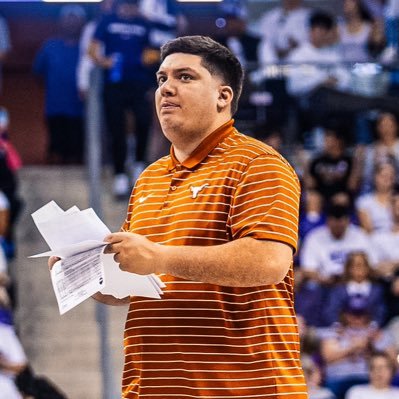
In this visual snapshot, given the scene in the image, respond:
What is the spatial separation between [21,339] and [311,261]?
7.58ft

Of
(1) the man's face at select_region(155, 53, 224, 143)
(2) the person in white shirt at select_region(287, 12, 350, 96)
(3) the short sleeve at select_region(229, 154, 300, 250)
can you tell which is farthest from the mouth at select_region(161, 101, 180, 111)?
(2) the person in white shirt at select_region(287, 12, 350, 96)

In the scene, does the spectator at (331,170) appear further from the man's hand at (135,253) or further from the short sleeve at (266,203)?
the man's hand at (135,253)

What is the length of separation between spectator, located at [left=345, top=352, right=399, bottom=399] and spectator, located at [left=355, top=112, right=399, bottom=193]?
1.89m

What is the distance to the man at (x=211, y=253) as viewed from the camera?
2938 millimetres

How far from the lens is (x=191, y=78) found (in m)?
3.23

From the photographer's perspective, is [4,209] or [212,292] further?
[4,209]

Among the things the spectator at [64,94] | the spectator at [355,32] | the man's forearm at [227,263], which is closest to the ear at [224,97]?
the man's forearm at [227,263]

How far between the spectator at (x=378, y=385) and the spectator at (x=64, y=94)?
4039 mm

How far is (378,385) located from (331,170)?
6.98ft

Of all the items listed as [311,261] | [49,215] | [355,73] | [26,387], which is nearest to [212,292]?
[49,215]

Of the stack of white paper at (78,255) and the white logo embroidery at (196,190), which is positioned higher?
the white logo embroidery at (196,190)

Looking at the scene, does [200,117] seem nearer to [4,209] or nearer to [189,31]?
[4,209]

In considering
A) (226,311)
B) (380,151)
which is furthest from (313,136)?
(226,311)

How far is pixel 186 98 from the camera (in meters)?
3.20
